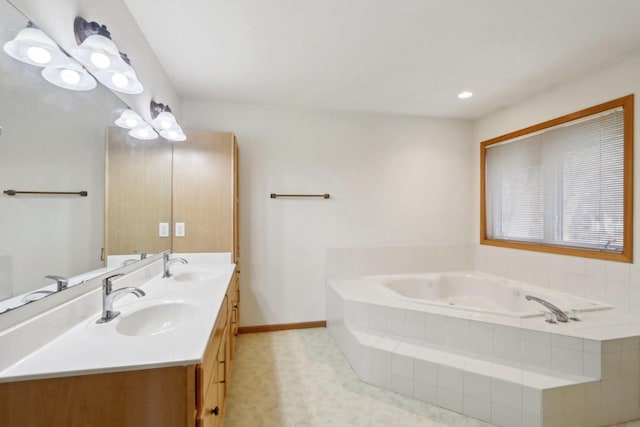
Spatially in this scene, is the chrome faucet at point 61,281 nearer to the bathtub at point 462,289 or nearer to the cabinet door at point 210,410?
the cabinet door at point 210,410

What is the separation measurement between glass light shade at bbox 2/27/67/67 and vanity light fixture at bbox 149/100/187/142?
0.96 meters

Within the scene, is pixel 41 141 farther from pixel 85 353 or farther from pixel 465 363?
pixel 465 363

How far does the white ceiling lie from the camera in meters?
1.58

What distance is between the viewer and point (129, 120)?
1662 mm

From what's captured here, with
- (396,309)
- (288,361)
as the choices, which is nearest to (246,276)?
(288,361)

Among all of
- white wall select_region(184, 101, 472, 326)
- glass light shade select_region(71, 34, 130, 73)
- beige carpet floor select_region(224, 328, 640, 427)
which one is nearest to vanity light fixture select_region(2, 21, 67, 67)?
glass light shade select_region(71, 34, 130, 73)

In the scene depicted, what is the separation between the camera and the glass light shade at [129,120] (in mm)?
1587

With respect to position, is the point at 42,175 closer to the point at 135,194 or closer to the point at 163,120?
the point at 135,194

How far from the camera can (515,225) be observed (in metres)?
2.97

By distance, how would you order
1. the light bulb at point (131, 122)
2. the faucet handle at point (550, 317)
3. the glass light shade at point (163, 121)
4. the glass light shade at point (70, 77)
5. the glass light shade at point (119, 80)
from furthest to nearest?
1. the glass light shade at point (163, 121)
2. the faucet handle at point (550, 317)
3. the light bulb at point (131, 122)
4. the glass light shade at point (119, 80)
5. the glass light shade at point (70, 77)

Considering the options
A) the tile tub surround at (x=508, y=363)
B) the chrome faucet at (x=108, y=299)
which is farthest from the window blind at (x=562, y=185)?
the chrome faucet at (x=108, y=299)

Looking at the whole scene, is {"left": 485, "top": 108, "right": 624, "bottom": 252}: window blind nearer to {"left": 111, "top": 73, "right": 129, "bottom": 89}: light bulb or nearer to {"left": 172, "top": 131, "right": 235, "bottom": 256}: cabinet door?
{"left": 172, "top": 131, "right": 235, "bottom": 256}: cabinet door

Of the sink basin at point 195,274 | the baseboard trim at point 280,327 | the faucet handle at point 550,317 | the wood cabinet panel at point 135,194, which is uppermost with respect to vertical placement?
the wood cabinet panel at point 135,194

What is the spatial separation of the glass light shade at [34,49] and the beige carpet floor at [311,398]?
2012 mm
